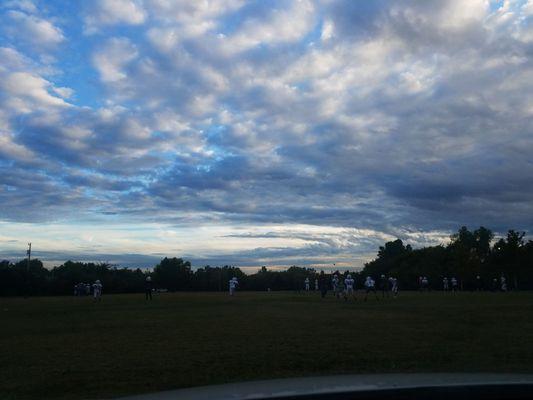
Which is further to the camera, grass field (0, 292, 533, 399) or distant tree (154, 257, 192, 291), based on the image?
distant tree (154, 257, 192, 291)

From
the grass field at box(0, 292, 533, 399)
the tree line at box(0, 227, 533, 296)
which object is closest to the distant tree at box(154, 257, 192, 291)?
the tree line at box(0, 227, 533, 296)

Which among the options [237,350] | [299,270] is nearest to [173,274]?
[299,270]

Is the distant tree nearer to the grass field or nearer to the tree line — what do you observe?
the tree line

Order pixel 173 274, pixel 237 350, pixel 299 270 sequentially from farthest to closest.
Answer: pixel 299 270
pixel 173 274
pixel 237 350

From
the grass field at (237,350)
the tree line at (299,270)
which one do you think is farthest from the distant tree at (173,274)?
the grass field at (237,350)

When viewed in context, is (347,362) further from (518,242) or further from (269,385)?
(518,242)

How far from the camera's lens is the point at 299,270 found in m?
159

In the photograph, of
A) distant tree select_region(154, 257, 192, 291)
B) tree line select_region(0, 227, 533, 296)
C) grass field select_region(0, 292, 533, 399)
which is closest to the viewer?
grass field select_region(0, 292, 533, 399)

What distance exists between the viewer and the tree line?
281 feet

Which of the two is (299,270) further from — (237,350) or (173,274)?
(237,350)

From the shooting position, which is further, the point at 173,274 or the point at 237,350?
the point at 173,274

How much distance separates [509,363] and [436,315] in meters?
12.5

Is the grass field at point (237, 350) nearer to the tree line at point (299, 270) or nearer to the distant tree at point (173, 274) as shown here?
the tree line at point (299, 270)

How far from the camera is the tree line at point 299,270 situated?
281 feet
